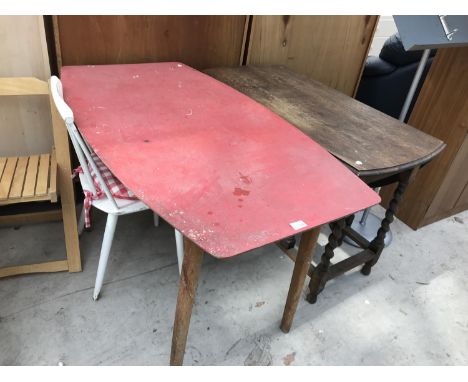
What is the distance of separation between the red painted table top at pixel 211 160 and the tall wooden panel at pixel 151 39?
0.17m

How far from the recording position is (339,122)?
5.08 ft

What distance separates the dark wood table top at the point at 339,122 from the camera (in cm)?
132

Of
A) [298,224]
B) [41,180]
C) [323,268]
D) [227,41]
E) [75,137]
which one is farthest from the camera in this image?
[227,41]

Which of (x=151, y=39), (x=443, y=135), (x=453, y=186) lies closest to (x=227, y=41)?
(x=151, y=39)

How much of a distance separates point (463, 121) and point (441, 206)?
Answer: 57 cm

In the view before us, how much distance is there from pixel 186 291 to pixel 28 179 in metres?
0.85

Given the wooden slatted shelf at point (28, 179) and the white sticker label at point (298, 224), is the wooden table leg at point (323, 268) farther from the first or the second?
the wooden slatted shelf at point (28, 179)

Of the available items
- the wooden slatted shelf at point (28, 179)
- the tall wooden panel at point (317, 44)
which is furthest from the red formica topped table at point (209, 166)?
the tall wooden panel at point (317, 44)

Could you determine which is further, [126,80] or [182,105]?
[126,80]

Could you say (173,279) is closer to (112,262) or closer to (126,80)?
(112,262)

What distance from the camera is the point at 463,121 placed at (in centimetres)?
192

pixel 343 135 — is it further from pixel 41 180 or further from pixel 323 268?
pixel 41 180

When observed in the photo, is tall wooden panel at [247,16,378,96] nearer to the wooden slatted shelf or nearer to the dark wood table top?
the dark wood table top
